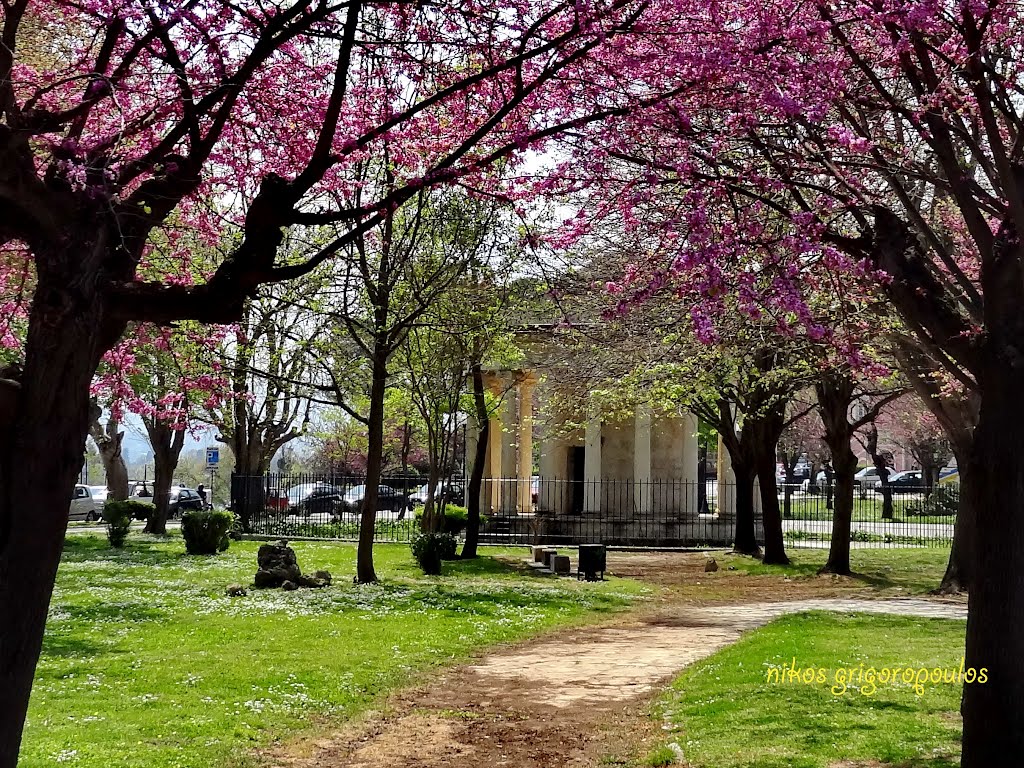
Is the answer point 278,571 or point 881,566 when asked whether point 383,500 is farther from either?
point 278,571

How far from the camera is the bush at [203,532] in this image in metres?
25.4

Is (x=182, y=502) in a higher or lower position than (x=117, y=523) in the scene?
higher

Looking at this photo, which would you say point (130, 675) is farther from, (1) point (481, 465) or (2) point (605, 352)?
(1) point (481, 465)

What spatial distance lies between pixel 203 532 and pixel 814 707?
1888cm

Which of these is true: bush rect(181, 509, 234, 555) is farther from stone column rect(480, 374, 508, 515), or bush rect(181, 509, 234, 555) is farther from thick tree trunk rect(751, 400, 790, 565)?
thick tree trunk rect(751, 400, 790, 565)

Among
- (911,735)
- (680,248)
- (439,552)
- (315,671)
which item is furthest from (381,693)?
(439,552)

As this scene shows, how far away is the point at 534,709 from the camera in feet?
33.9

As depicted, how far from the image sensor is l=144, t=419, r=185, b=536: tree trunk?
33156 mm

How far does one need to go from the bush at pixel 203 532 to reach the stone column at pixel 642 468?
14389 mm

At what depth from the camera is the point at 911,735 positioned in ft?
26.9

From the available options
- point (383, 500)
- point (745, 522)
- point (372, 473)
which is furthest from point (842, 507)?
point (383, 500)

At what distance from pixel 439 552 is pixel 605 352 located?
5618 mm

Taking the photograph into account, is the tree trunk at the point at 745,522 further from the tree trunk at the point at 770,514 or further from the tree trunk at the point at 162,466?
the tree trunk at the point at 162,466

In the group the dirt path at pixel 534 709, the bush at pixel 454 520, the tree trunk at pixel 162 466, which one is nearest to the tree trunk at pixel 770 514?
the bush at pixel 454 520
